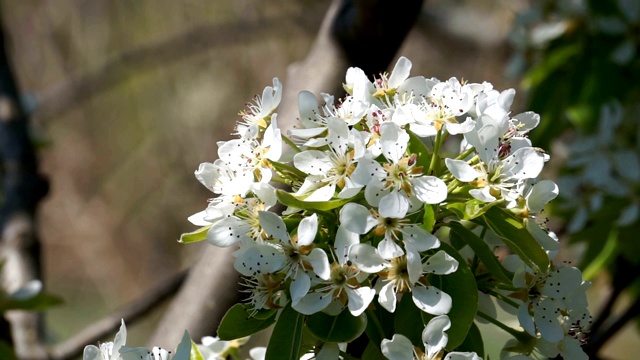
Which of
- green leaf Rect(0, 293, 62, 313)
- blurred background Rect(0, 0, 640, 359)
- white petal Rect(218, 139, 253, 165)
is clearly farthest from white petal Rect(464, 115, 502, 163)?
blurred background Rect(0, 0, 640, 359)

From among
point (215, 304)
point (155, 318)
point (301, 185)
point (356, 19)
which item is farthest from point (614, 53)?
point (155, 318)

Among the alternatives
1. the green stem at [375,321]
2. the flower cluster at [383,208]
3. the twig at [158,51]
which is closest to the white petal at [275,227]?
the flower cluster at [383,208]

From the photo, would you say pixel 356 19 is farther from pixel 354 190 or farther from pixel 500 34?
pixel 500 34

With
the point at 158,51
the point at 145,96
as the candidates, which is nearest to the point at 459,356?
the point at 158,51

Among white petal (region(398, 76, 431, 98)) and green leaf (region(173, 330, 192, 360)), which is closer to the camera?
green leaf (region(173, 330, 192, 360))

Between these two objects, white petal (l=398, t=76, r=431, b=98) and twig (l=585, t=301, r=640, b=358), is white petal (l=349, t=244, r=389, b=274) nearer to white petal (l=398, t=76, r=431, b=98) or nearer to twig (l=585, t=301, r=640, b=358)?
white petal (l=398, t=76, r=431, b=98)

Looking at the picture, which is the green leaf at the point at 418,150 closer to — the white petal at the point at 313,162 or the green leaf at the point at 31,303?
the white petal at the point at 313,162
